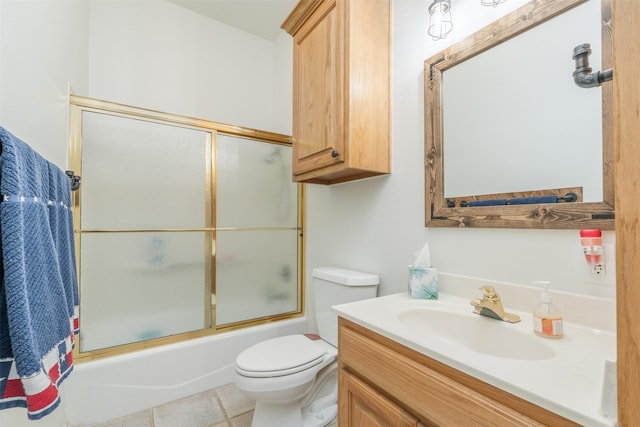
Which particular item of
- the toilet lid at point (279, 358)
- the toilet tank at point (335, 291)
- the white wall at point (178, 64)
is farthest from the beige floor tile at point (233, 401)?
the white wall at point (178, 64)

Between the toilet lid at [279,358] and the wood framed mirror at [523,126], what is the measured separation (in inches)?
32.2

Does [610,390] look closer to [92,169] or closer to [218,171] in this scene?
[218,171]

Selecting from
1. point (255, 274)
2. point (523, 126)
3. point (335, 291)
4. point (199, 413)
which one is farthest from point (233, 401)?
point (523, 126)

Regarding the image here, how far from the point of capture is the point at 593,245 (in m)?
0.78

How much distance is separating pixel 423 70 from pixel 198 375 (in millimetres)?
2099

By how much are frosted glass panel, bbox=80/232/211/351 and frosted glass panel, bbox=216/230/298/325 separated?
4.3 inches

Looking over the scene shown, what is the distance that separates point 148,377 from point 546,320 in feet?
6.26

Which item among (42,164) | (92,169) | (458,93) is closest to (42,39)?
(42,164)

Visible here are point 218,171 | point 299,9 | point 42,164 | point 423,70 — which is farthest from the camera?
point 218,171

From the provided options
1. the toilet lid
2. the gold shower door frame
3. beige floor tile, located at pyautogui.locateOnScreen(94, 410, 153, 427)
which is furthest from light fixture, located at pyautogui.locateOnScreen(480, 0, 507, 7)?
beige floor tile, located at pyautogui.locateOnScreen(94, 410, 153, 427)

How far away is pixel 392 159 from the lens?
1.42 metres

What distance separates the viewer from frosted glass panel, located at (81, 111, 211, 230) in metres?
1.59

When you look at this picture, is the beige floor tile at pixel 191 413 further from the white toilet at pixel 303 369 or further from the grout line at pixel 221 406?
the white toilet at pixel 303 369

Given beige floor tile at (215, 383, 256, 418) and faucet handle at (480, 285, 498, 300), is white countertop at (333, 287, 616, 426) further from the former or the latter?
beige floor tile at (215, 383, 256, 418)
